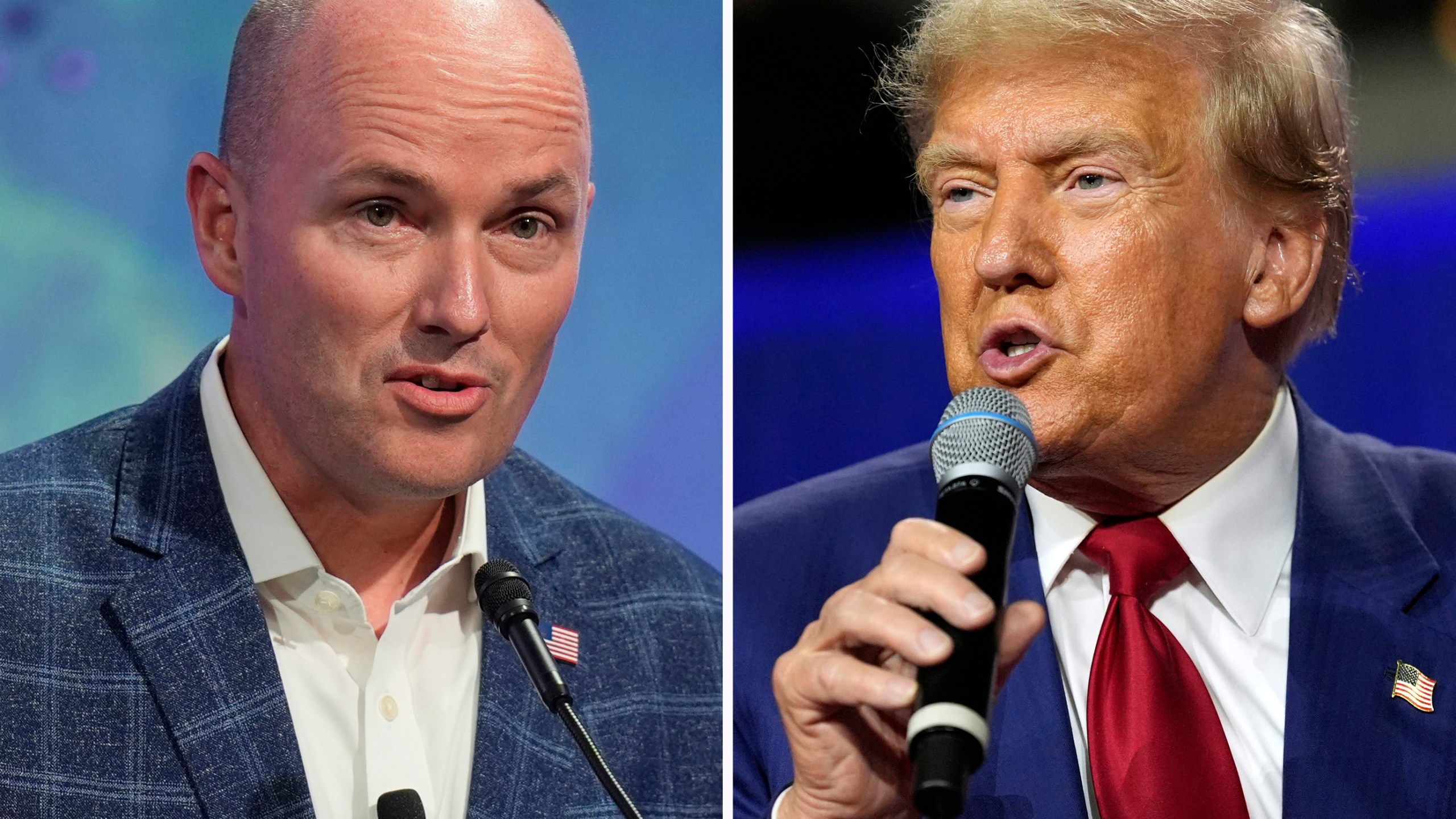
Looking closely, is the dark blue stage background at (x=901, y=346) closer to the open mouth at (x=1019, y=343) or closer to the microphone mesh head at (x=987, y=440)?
the open mouth at (x=1019, y=343)

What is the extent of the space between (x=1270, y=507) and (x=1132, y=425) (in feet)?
1.20

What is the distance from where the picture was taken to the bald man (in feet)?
6.91

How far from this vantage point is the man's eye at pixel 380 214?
224 centimetres

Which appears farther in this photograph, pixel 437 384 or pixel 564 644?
pixel 564 644

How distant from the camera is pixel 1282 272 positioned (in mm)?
2449

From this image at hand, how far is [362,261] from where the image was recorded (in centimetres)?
222

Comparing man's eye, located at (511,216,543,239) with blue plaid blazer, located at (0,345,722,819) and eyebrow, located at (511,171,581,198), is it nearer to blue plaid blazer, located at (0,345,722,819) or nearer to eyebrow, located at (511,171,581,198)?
eyebrow, located at (511,171,581,198)

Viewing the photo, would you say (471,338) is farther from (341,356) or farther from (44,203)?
(44,203)

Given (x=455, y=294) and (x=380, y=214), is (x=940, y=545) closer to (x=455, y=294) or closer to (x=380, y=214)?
(x=455, y=294)

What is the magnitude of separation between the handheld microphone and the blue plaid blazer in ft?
0.62

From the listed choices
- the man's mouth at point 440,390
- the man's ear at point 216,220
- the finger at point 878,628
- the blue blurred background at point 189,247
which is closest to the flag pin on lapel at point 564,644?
the blue blurred background at point 189,247

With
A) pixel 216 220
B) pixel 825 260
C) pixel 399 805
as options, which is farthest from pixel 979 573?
pixel 216 220

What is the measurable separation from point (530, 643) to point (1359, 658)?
4.55 ft

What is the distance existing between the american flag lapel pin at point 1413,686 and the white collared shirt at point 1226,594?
0.17 metres
